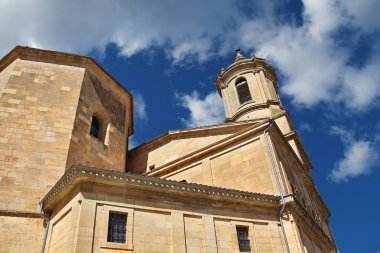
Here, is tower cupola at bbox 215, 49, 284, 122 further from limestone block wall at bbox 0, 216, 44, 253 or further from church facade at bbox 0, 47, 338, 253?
limestone block wall at bbox 0, 216, 44, 253

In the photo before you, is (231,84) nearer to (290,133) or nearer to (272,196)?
(290,133)

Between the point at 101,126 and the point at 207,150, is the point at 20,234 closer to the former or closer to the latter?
the point at 101,126

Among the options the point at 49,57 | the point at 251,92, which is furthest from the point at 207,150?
the point at 251,92

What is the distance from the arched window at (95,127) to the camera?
15.9 meters

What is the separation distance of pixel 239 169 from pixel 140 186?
18.6 feet

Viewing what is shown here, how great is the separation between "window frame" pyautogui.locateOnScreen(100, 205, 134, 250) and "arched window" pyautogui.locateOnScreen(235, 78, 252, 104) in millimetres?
19589

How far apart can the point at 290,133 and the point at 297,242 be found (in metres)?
11.1

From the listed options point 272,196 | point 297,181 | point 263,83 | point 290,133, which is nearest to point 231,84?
point 263,83

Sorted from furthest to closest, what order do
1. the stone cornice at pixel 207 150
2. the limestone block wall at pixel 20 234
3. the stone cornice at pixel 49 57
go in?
the stone cornice at pixel 49 57 < the stone cornice at pixel 207 150 < the limestone block wall at pixel 20 234

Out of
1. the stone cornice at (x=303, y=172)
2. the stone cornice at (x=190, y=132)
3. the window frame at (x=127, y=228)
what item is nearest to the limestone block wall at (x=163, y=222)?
the window frame at (x=127, y=228)

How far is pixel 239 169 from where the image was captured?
14.6m

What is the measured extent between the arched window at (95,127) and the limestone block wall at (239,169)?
4.64 metres

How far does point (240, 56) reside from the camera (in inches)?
1253

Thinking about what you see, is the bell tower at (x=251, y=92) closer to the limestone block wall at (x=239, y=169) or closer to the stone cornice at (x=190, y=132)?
the stone cornice at (x=190, y=132)
